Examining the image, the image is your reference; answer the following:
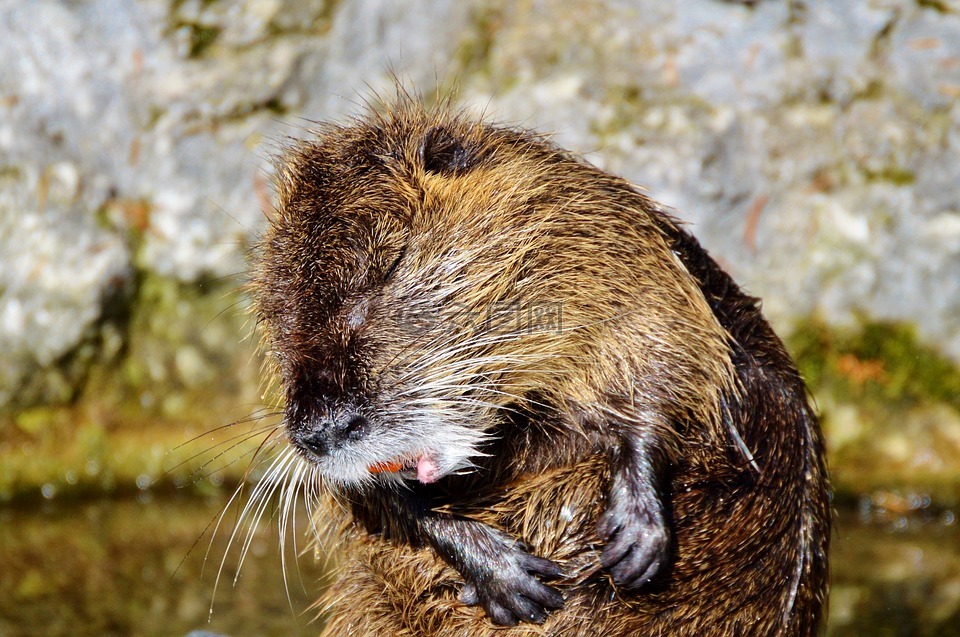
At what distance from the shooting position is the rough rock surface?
217 inches

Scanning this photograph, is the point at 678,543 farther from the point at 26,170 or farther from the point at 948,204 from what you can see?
the point at 26,170

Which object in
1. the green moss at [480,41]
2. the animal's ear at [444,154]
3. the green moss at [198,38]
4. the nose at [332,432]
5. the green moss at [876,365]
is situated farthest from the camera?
the green moss at [480,41]

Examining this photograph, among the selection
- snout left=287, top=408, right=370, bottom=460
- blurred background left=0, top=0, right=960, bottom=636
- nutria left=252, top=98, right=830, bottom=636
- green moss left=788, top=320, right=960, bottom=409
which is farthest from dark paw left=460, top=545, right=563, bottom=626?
green moss left=788, top=320, right=960, bottom=409

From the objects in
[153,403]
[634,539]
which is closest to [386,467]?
[634,539]

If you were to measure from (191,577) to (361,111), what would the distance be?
2.38 m

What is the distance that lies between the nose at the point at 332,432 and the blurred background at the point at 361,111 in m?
2.76

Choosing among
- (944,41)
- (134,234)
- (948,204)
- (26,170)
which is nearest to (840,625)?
(948,204)

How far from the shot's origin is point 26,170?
5555mm

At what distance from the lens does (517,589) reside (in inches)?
108

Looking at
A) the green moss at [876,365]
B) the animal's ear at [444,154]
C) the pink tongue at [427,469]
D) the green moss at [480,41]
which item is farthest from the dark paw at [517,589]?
the green moss at [480,41]

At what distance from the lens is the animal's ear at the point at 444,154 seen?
9.90ft

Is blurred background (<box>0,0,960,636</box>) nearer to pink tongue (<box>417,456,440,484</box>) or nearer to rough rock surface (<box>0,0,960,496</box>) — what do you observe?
rough rock surface (<box>0,0,960,496</box>)

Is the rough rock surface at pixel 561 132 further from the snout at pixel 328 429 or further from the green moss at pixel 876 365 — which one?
the snout at pixel 328 429

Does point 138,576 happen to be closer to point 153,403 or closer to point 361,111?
point 153,403
